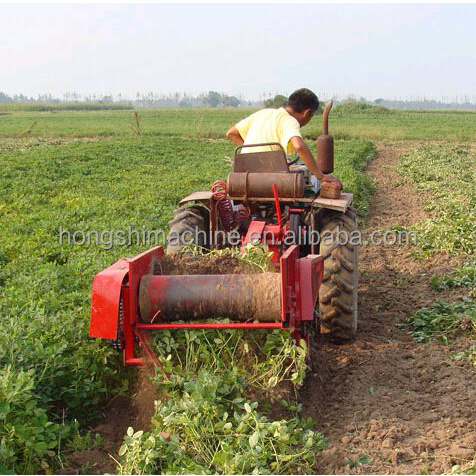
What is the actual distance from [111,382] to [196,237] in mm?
1581

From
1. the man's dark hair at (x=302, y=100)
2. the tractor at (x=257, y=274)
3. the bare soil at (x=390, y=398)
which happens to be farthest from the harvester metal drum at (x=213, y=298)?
the man's dark hair at (x=302, y=100)

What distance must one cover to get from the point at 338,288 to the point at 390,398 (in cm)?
104

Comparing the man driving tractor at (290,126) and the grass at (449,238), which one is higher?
the man driving tractor at (290,126)

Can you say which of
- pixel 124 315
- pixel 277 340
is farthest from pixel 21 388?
pixel 277 340

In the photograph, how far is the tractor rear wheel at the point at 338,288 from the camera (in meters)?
5.06

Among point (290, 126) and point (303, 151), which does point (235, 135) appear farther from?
point (303, 151)

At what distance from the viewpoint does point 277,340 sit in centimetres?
412

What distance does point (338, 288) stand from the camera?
5.05 meters

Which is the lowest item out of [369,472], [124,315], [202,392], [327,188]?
[369,472]

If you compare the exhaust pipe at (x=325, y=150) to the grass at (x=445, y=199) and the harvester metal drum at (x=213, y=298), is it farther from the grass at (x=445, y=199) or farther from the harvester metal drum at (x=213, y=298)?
the grass at (x=445, y=199)

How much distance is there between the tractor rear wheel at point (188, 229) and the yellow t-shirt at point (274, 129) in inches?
31.1

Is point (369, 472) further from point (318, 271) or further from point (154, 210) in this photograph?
point (154, 210)

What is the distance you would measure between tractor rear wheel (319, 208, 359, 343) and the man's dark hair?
3.81 feet

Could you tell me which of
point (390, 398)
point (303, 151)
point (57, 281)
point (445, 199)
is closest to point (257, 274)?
point (390, 398)
